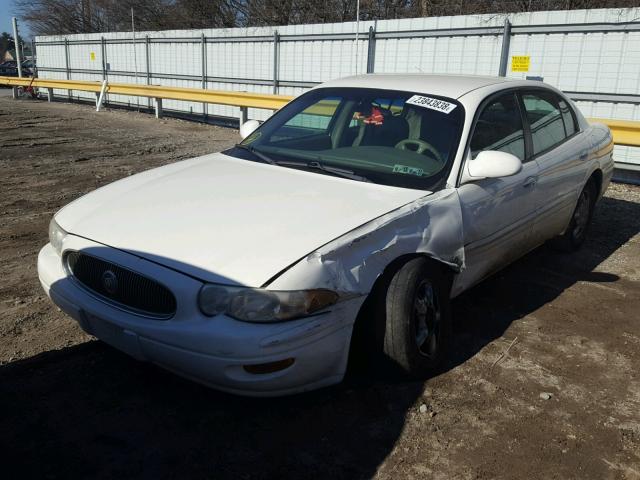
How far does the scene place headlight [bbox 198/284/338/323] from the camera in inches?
102

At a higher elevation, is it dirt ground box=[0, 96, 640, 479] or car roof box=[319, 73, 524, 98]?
car roof box=[319, 73, 524, 98]

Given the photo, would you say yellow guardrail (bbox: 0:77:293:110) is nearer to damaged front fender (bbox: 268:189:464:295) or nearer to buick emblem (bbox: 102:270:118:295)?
damaged front fender (bbox: 268:189:464:295)

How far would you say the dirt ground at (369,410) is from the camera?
264 cm

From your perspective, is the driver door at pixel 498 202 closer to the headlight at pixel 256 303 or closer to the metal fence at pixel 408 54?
the headlight at pixel 256 303

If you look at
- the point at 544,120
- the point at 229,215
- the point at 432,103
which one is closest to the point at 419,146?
the point at 432,103

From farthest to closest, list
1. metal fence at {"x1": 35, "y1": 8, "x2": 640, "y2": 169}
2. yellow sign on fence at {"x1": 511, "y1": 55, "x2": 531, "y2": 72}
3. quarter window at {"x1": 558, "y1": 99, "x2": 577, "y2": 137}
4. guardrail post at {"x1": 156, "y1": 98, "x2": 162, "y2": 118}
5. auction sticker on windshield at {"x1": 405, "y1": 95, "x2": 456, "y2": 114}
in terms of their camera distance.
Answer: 1. guardrail post at {"x1": 156, "y1": 98, "x2": 162, "y2": 118}
2. yellow sign on fence at {"x1": 511, "y1": 55, "x2": 531, "y2": 72}
3. metal fence at {"x1": 35, "y1": 8, "x2": 640, "y2": 169}
4. quarter window at {"x1": 558, "y1": 99, "x2": 577, "y2": 137}
5. auction sticker on windshield at {"x1": 405, "y1": 95, "x2": 456, "y2": 114}

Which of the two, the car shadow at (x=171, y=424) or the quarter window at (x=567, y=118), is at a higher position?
the quarter window at (x=567, y=118)

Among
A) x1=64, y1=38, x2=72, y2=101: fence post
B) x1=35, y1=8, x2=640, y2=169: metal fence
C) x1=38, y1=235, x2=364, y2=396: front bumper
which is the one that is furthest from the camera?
x1=64, y1=38, x2=72, y2=101: fence post

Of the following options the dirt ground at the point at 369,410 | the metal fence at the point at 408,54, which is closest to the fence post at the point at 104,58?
the metal fence at the point at 408,54

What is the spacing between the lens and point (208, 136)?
13.4 m

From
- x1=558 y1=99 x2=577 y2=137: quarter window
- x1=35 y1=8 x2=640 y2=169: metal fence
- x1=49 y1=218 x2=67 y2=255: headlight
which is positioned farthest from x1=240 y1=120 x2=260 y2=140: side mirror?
x1=35 y1=8 x2=640 y2=169: metal fence

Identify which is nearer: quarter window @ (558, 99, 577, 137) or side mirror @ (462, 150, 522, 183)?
side mirror @ (462, 150, 522, 183)

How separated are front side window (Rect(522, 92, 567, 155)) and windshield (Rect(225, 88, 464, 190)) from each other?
951 millimetres

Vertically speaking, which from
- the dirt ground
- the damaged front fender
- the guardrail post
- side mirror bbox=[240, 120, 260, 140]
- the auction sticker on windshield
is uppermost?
the auction sticker on windshield
